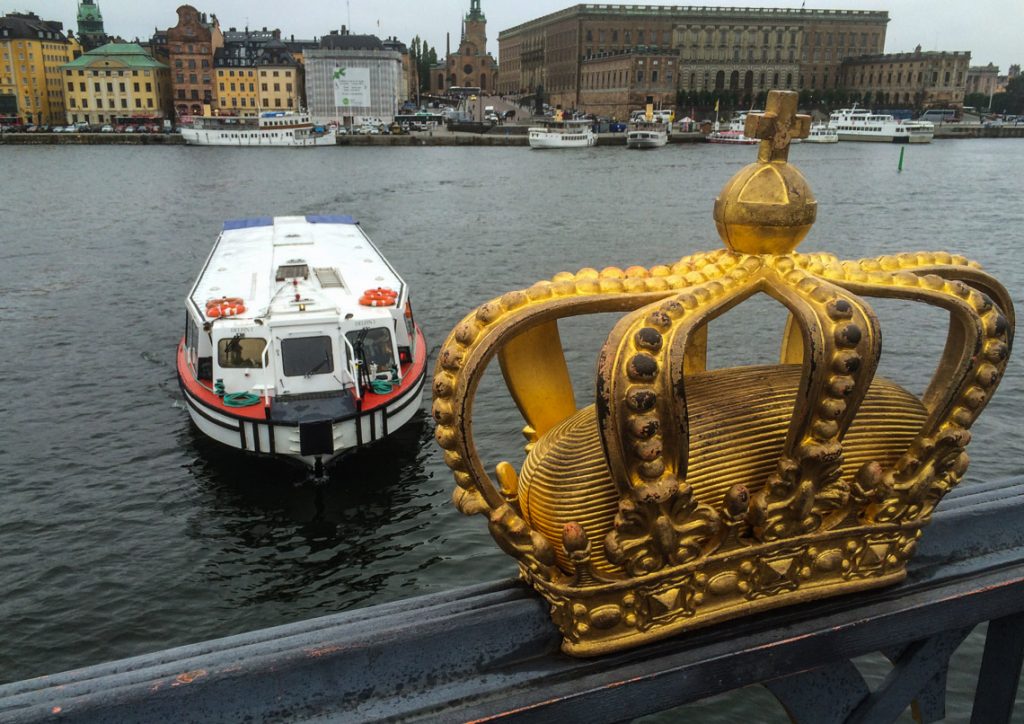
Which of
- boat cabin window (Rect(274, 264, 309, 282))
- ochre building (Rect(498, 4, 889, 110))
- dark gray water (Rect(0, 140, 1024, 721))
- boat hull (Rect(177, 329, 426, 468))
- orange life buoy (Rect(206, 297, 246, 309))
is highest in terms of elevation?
ochre building (Rect(498, 4, 889, 110))

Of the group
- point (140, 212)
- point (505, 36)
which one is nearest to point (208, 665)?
point (140, 212)

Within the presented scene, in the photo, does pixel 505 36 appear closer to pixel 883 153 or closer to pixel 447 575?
pixel 883 153

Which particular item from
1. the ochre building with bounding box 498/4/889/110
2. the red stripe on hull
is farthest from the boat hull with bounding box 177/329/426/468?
the ochre building with bounding box 498/4/889/110

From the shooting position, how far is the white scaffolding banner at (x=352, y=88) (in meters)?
118

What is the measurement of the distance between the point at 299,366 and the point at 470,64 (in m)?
172

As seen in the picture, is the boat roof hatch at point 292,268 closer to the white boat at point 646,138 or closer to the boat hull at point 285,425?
the boat hull at point 285,425

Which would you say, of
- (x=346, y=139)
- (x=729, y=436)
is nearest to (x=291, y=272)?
(x=729, y=436)

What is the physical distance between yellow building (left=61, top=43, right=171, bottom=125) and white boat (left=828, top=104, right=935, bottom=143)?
3590 inches

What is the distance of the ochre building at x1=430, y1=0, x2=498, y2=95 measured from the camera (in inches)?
6841

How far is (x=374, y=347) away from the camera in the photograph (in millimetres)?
13922

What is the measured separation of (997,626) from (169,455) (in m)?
14.4

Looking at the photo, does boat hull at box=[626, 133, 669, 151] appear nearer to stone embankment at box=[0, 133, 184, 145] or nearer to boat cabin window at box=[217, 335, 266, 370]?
stone embankment at box=[0, 133, 184, 145]

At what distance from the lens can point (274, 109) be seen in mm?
121062

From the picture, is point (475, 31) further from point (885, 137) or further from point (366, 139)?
point (885, 137)
